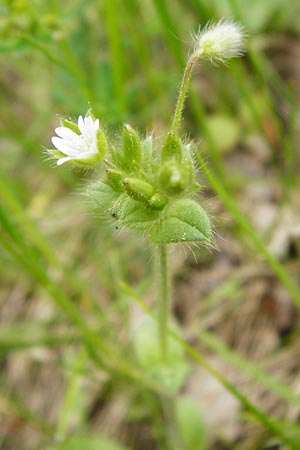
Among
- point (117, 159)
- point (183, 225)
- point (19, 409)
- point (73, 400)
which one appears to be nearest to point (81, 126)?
A: point (117, 159)

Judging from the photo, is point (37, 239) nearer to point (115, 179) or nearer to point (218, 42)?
point (115, 179)

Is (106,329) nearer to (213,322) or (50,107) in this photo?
(213,322)

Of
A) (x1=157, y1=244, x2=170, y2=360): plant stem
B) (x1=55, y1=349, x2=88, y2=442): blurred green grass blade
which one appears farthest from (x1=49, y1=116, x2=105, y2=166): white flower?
(x1=55, y1=349, x2=88, y2=442): blurred green grass blade

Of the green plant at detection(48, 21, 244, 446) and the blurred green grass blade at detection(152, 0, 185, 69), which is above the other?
the blurred green grass blade at detection(152, 0, 185, 69)

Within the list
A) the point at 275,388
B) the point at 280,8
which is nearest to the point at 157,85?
the point at 280,8

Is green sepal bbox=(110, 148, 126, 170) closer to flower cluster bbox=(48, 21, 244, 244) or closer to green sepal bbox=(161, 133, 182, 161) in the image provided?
flower cluster bbox=(48, 21, 244, 244)
